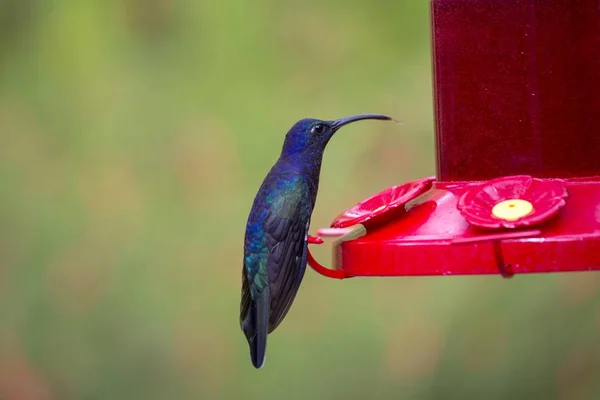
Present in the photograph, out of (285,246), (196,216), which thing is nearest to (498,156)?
(285,246)

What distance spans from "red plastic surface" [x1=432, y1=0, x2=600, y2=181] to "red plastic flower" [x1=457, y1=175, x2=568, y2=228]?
0.69ft

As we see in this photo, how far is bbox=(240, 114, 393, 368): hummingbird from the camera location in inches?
149

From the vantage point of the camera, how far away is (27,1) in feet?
21.2

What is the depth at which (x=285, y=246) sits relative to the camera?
380cm

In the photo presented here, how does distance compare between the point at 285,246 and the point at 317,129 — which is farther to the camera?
the point at 317,129

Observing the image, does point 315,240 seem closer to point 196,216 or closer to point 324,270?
point 324,270

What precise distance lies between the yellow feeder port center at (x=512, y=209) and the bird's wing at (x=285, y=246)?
1012mm

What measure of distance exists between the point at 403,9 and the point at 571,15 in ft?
11.5

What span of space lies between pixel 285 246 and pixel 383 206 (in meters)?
0.64

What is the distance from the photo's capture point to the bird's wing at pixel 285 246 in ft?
12.4

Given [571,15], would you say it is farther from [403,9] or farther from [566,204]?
[403,9]

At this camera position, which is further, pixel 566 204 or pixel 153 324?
pixel 153 324

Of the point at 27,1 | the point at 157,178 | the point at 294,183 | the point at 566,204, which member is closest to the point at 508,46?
the point at 566,204

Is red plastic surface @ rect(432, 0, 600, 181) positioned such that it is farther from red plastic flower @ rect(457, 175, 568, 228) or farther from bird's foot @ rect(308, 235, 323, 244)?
bird's foot @ rect(308, 235, 323, 244)
